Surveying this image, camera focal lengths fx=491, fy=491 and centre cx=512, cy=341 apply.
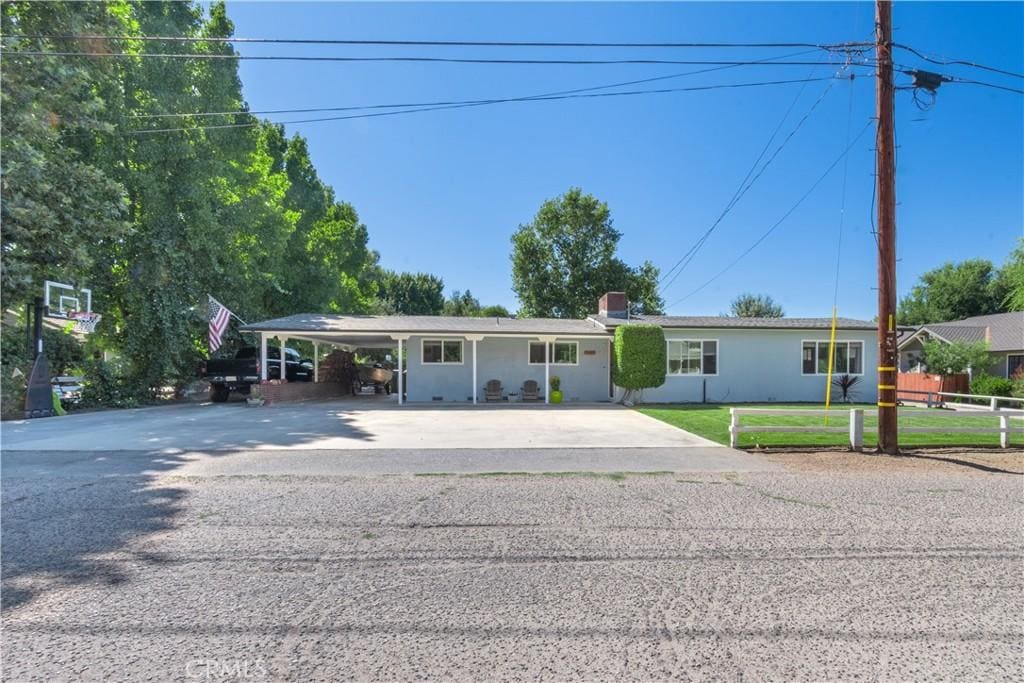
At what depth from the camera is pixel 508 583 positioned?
3467 millimetres

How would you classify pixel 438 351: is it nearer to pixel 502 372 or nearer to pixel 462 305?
pixel 502 372

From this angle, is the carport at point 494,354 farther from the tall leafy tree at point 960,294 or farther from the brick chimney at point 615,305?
the tall leafy tree at point 960,294

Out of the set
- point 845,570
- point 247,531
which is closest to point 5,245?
point 247,531

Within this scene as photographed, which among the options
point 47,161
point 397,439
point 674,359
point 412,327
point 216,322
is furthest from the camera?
point 674,359

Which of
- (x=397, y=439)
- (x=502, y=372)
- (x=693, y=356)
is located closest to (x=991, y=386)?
(x=693, y=356)

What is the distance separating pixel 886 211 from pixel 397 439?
385 inches

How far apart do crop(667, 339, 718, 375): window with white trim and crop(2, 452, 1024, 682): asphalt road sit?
1258cm

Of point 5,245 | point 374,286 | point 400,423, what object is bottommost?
point 400,423

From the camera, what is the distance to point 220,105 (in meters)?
19.2

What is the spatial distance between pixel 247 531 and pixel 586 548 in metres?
3.04

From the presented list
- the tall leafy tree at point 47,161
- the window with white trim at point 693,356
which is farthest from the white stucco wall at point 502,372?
the tall leafy tree at point 47,161

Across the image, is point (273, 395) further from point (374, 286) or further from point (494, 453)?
point (374, 286)

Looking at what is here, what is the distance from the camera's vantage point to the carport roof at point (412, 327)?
17.1 meters

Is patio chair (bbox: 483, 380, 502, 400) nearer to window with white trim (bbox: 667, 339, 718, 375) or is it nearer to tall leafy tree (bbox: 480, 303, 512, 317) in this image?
window with white trim (bbox: 667, 339, 718, 375)
